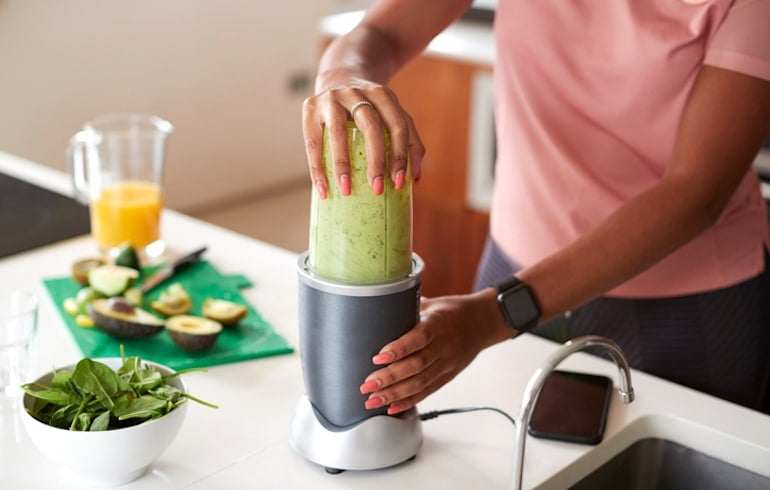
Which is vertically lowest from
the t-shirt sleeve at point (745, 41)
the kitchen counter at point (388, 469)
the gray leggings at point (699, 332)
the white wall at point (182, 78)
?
the white wall at point (182, 78)

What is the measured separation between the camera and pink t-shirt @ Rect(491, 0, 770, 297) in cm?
145

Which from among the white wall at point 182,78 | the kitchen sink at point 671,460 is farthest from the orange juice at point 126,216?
the white wall at point 182,78

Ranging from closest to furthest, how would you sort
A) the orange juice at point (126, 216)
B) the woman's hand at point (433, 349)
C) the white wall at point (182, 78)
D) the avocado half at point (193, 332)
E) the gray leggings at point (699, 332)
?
the woman's hand at point (433, 349) → the avocado half at point (193, 332) → the gray leggings at point (699, 332) → the orange juice at point (126, 216) → the white wall at point (182, 78)

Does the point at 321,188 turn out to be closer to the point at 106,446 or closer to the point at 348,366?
the point at 348,366

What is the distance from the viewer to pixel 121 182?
1811 mm

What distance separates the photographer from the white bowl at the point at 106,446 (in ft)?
3.36

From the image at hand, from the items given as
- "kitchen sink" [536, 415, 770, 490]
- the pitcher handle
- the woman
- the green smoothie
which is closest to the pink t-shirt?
the woman

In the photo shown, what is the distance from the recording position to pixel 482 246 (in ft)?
10.6

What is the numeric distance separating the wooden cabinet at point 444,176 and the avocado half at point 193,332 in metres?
1.85

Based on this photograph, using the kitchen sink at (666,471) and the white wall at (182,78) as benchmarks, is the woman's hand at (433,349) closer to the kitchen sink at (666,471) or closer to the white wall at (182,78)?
the kitchen sink at (666,471)

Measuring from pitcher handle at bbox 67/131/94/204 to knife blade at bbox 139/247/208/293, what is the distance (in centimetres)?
21

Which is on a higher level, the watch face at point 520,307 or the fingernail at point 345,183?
the fingernail at point 345,183

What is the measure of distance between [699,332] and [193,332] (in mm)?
759

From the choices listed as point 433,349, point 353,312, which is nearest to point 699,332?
point 433,349
